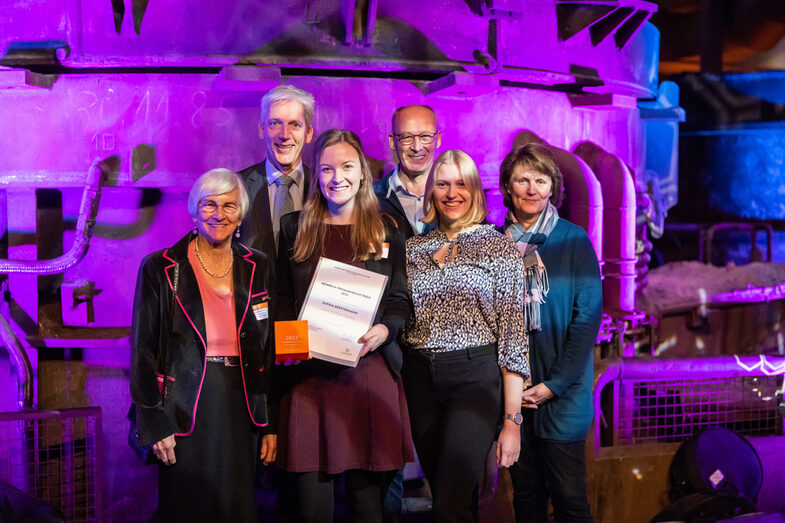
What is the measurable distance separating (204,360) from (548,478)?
1991 millimetres

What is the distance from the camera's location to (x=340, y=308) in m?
3.48

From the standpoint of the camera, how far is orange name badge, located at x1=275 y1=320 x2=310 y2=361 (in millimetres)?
3314

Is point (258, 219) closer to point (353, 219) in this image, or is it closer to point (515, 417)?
point (353, 219)

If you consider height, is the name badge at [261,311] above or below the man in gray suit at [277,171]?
below

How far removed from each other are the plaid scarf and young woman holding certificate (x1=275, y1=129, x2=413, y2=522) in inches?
28.3

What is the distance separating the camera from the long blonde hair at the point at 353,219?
362 centimetres

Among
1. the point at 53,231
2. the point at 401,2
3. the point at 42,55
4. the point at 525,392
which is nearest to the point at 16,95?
the point at 42,55

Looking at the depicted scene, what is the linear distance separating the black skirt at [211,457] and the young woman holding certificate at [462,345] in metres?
0.89

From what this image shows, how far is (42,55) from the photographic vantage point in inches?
206

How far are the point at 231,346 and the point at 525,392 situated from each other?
159 cm

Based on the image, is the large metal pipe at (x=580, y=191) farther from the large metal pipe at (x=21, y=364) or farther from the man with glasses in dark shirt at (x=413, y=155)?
the large metal pipe at (x=21, y=364)

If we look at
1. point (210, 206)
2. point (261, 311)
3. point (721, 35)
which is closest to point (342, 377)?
point (261, 311)

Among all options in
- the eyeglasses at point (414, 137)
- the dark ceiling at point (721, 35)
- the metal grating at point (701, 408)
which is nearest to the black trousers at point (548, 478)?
the eyeglasses at point (414, 137)

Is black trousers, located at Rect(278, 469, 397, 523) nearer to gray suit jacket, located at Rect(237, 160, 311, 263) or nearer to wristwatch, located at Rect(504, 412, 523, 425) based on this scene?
wristwatch, located at Rect(504, 412, 523, 425)
